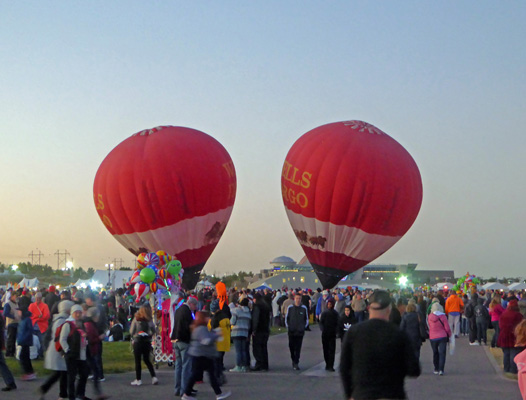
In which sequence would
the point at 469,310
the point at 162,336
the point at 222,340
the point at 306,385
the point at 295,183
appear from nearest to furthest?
the point at 306,385
the point at 222,340
the point at 162,336
the point at 469,310
the point at 295,183

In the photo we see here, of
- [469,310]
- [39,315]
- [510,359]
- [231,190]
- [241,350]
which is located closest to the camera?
[510,359]

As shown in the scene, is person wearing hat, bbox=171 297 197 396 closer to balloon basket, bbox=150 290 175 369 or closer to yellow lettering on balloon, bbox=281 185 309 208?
balloon basket, bbox=150 290 175 369

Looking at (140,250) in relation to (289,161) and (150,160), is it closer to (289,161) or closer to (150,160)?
(150,160)

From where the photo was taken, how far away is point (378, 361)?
5492 mm

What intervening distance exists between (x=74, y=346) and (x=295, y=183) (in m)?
25.3

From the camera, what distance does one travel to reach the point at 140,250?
3412 centimetres

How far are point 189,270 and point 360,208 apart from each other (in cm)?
859

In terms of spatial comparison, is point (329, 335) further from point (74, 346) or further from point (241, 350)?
point (74, 346)

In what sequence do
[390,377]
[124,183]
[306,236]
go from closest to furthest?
[390,377], [124,183], [306,236]

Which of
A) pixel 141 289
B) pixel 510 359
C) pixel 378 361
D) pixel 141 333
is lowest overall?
pixel 510 359

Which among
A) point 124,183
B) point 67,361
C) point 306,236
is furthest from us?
point 306,236

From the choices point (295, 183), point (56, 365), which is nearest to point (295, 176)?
point (295, 183)

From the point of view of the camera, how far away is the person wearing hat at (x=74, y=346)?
10.8m

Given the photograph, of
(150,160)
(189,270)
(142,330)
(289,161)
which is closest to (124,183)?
(150,160)
